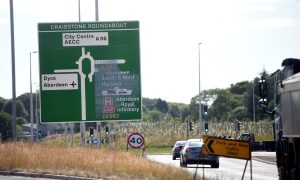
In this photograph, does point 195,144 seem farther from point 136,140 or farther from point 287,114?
point 287,114

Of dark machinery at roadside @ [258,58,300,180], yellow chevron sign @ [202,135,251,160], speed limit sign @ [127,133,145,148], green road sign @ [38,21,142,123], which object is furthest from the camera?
speed limit sign @ [127,133,145,148]

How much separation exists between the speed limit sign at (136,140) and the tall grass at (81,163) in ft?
5.13

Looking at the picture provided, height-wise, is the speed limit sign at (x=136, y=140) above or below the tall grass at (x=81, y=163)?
above

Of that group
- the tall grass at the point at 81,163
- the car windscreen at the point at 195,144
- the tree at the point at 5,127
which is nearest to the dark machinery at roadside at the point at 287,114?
the tall grass at the point at 81,163

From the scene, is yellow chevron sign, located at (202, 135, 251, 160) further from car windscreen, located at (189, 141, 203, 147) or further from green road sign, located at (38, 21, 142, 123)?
car windscreen, located at (189, 141, 203, 147)

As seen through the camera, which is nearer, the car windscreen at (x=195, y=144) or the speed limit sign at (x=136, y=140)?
the speed limit sign at (x=136, y=140)

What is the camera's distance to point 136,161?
31250 mm

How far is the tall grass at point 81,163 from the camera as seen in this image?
2811 centimetres

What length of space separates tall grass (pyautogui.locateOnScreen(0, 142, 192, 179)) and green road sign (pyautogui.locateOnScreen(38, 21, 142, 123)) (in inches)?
61.2

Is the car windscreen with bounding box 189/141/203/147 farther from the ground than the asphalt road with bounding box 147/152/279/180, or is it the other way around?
the car windscreen with bounding box 189/141/203/147

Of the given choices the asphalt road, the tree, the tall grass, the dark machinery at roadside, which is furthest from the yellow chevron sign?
the tree

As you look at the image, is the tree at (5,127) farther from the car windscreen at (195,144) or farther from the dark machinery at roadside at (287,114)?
the dark machinery at roadside at (287,114)

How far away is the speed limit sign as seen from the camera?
119ft

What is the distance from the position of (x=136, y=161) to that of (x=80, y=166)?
209 cm
